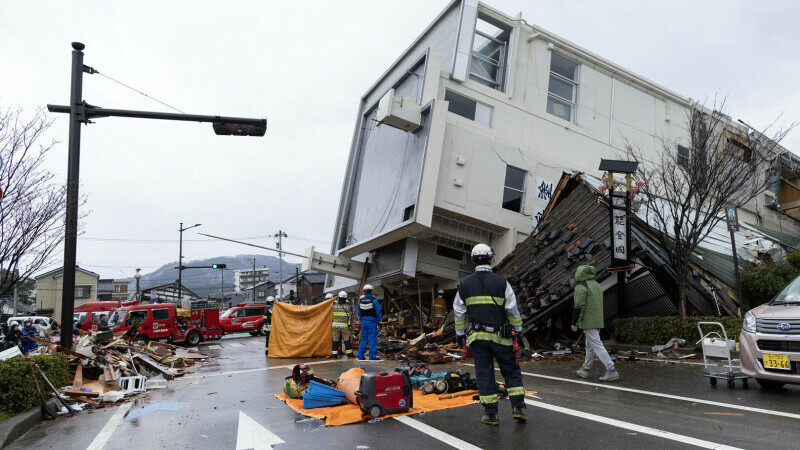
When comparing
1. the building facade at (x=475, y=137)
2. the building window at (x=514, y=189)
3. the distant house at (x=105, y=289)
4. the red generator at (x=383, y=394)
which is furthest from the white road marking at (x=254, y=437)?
the distant house at (x=105, y=289)

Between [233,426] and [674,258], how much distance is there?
12.0 meters

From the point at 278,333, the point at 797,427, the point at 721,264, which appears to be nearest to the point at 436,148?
the point at 278,333

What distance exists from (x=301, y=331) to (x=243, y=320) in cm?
1671

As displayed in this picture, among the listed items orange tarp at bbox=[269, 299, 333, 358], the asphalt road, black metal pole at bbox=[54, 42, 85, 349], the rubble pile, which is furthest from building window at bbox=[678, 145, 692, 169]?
black metal pole at bbox=[54, 42, 85, 349]

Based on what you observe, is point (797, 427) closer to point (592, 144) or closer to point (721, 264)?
point (721, 264)

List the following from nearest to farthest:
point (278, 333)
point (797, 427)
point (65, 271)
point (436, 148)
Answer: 1. point (797, 427)
2. point (65, 271)
3. point (278, 333)
4. point (436, 148)

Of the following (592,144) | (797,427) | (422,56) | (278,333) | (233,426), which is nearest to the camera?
(797,427)

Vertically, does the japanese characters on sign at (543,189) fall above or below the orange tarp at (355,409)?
above

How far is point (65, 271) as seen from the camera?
8.94m

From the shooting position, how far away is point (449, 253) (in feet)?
73.2

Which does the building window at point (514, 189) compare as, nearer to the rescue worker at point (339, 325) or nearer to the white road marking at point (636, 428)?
the rescue worker at point (339, 325)

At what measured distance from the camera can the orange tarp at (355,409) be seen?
5.79m

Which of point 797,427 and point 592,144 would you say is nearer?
point 797,427

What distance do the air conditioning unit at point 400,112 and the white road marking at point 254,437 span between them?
1406 centimetres
